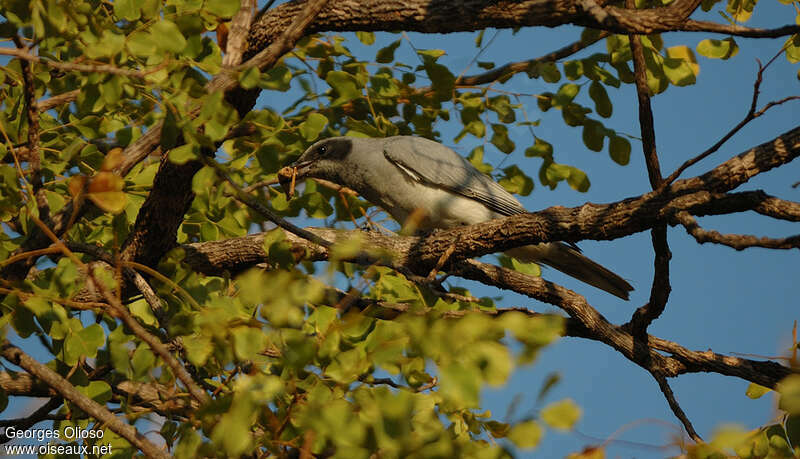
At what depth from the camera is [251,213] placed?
582 centimetres

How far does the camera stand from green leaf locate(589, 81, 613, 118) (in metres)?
4.96

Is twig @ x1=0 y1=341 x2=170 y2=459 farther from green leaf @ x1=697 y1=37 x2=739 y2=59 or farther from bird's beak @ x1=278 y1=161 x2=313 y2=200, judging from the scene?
green leaf @ x1=697 y1=37 x2=739 y2=59

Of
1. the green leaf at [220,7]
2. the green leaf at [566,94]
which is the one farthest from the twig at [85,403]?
the green leaf at [566,94]

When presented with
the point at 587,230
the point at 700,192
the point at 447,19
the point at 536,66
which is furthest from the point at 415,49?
the point at 700,192

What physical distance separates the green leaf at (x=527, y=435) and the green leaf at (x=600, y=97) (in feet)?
10.7

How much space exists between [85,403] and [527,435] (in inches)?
76.1

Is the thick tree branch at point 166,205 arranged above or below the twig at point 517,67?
below

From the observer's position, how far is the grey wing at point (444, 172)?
593 centimetres

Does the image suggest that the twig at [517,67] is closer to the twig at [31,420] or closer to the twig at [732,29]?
the twig at [732,29]

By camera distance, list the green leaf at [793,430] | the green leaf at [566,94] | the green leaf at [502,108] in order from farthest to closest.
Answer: the green leaf at [502,108]
the green leaf at [566,94]
the green leaf at [793,430]

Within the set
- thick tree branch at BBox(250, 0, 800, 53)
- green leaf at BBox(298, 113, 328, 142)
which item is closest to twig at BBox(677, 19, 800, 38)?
thick tree branch at BBox(250, 0, 800, 53)

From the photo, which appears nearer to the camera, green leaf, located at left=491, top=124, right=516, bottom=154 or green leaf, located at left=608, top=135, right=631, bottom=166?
green leaf, located at left=608, top=135, right=631, bottom=166

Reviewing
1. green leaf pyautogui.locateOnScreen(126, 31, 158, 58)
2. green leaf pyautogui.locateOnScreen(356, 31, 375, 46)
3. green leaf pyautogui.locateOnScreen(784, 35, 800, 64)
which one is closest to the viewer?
green leaf pyautogui.locateOnScreen(126, 31, 158, 58)

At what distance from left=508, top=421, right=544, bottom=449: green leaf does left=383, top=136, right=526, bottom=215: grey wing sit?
3882 mm
